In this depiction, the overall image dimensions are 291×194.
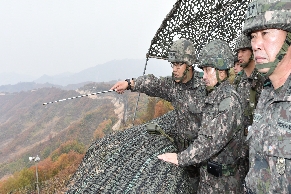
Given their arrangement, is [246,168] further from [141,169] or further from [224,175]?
[141,169]

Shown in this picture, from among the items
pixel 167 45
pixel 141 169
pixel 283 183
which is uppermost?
pixel 167 45

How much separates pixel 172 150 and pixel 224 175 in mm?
701

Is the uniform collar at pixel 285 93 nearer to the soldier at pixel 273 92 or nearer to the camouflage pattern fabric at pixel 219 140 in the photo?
the soldier at pixel 273 92

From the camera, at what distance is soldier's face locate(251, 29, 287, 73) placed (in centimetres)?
147

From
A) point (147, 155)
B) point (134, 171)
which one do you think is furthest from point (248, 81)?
point (134, 171)

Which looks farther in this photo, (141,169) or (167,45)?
(167,45)

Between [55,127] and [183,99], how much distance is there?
10262cm

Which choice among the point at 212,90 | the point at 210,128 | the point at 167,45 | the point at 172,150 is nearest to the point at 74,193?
the point at 172,150

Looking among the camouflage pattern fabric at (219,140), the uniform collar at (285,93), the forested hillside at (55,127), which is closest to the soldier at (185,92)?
the camouflage pattern fabric at (219,140)

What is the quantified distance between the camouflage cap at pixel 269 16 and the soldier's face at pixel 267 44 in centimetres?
3

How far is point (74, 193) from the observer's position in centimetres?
256

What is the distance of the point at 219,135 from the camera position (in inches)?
92.0

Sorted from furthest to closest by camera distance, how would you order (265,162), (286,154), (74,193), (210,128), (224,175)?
(224,175), (74,193), (210,128), (265,162), (286,154)

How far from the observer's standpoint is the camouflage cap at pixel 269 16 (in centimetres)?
145
